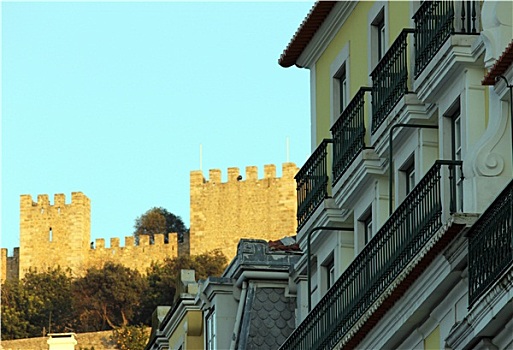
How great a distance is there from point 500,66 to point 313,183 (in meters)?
7.93

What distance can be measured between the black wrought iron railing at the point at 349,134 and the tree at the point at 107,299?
270 ft

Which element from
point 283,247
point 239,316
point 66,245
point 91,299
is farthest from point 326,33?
point 66,245

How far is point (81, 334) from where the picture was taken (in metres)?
105

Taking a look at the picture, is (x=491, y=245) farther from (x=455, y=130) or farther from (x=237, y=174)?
(x=237, y=174)

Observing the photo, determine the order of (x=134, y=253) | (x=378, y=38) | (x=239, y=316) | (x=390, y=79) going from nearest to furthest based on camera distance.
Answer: (x=390, y=79), (x=378, y=38), (x=239, y=316), (x=134, y=253)

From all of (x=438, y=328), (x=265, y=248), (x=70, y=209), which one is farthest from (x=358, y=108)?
(x=70, y=209)

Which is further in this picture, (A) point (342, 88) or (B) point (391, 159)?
(A) point (342, 88)

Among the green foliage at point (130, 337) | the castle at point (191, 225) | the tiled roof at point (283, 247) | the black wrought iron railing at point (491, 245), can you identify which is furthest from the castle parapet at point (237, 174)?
the black wrought iron railing at point (491, 245)

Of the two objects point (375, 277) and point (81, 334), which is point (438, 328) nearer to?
point (375, 277)

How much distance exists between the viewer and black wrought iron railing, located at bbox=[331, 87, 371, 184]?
77.8ft

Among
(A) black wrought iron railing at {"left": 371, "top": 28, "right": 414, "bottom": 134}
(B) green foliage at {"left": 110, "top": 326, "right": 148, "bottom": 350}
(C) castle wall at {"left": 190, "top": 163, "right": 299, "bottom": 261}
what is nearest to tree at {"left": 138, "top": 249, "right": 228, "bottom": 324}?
(C) castle wall at {"left": 190, "top": 163, "right": 299, "bottom": 261}

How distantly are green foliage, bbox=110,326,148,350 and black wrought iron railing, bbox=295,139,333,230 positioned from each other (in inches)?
2699

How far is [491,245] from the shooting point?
675 inches

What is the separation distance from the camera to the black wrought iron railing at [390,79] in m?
22.1
